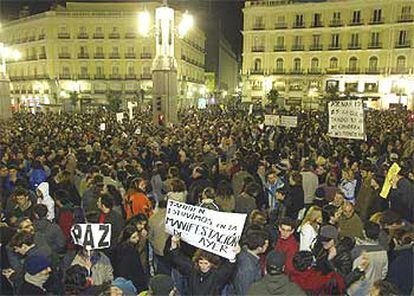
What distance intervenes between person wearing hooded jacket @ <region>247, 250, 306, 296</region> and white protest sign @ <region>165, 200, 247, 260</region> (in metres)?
0.55

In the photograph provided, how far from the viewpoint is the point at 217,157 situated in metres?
10.5

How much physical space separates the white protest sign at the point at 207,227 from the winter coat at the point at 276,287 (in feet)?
1.80

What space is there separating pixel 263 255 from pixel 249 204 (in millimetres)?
1432

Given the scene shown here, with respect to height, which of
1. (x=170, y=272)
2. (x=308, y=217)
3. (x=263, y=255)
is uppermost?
(x=308, y=217)

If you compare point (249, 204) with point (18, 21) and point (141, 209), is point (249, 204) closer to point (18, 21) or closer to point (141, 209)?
point (141, 209)

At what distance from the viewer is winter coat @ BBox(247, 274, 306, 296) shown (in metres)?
3.85

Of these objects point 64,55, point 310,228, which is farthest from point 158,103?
point 64,55

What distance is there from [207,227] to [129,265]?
1.00 m

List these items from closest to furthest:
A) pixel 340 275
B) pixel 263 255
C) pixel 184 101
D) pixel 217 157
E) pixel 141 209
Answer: pixel 340 275 < pixel 263 255 < pixel 141 209 < pixel 217 157 < pixel 184 101

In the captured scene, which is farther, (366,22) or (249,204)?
(366,22)

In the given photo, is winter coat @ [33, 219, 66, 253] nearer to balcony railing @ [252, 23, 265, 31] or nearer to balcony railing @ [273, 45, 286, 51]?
balcony railing @ [273, 45, 286, 51]

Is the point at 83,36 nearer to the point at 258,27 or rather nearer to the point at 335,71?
the point at 258,27

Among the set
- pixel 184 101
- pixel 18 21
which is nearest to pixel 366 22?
pixel 184 101

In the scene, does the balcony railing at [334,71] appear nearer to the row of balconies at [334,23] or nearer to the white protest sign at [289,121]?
the row of balconies at [334,23]
